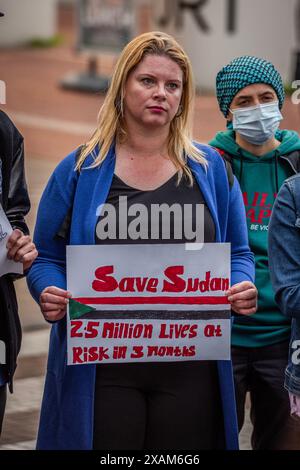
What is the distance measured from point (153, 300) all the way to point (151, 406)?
348mm

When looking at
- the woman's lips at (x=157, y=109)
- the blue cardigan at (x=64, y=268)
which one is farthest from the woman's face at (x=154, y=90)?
the blue cardigan at (x=64, y=268)

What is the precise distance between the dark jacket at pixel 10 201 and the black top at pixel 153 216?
36 cm

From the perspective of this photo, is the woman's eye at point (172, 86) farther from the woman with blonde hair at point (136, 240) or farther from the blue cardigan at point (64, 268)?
the blue cardigan at point (64, 268)

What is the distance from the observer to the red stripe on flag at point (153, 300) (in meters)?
4.07

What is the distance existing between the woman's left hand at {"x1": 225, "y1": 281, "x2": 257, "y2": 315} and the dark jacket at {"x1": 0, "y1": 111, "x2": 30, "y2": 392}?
2.44ft

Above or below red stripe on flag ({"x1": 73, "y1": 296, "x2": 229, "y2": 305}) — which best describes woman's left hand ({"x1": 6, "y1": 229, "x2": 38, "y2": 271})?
above

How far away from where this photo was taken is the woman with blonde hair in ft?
13.2

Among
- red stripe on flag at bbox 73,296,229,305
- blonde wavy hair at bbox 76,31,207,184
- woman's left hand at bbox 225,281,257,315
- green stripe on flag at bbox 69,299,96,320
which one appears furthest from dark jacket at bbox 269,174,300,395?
green stripe on flag at bbox 69,299,96,320

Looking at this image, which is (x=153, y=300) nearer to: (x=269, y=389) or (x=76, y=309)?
(x=76, y=309)

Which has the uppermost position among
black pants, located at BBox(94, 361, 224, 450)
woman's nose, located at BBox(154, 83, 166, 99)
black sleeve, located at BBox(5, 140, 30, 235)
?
woman's nose, located at BBox(154, 83, 166, 99)

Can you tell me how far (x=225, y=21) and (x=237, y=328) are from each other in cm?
1545

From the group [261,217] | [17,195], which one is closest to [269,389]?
[261,217]

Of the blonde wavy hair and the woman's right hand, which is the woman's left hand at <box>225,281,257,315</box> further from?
the woman's right hand

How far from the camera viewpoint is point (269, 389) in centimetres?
474
